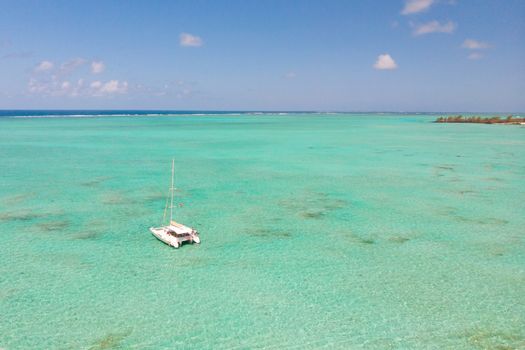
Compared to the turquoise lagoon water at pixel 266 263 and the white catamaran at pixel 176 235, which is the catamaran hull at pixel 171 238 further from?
the turquoise lagoon water at pixel 266 263

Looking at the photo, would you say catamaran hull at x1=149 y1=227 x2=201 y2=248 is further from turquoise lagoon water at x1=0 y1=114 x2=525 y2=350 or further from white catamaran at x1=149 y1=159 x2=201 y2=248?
turquoise lagoon water at x1=0 y1=114 x2=525 y2=350

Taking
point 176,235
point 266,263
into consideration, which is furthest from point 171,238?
point 266,263

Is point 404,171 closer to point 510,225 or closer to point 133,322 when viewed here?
point 510,225

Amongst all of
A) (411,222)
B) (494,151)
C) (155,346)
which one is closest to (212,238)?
(155,346)

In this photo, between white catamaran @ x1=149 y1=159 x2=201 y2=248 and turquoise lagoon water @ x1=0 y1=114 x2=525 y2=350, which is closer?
turquoise lagoon water @ x1=0 y1=114 x2=525 y2=350

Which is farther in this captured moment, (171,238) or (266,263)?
(171,238)

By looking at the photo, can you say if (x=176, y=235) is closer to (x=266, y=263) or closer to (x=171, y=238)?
(x=171, y=238)

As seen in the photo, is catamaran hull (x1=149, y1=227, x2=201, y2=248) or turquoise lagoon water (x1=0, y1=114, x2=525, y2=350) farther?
catamaran hull (x1=149, y1=227, x2=201, y2=248)

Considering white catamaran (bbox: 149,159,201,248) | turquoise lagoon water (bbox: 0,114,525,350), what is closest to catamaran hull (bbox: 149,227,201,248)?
white catamaran (bbox: 149,159,201,248)

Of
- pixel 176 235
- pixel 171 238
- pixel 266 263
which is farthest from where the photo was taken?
pixel 176 235

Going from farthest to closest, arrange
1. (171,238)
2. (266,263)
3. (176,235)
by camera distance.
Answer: (176,235), (171,238), (266,263)
